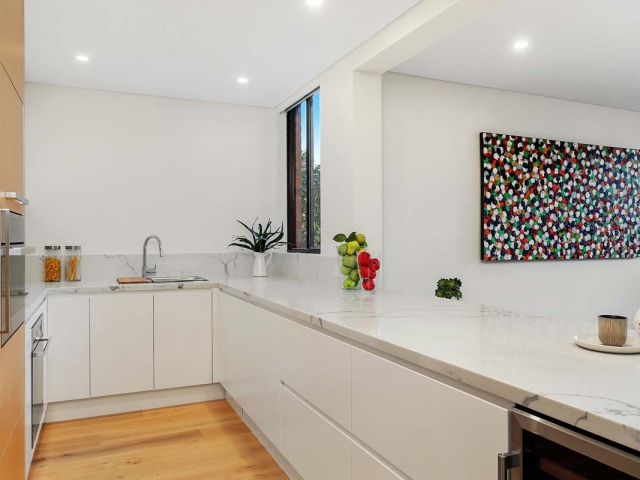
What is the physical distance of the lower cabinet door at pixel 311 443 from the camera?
175cm

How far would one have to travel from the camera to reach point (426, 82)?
12.2 feet

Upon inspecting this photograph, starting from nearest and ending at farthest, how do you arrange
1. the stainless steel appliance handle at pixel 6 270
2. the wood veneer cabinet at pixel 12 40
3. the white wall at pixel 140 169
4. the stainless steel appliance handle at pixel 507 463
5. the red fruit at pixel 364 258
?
the stainless steel appliance handle at pixel 507 463
the stainless steel appliance handle at pixel 6 270
the wood veneer cabinet at pixel 12 40
the red fruit at pixel 364 258
the white wall at pixel 140 169

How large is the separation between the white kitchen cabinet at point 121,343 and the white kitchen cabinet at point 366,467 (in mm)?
2092

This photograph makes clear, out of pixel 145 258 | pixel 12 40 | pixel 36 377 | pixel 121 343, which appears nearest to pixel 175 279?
pixel 145 258

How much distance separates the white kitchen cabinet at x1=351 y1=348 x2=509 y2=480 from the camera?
110cm

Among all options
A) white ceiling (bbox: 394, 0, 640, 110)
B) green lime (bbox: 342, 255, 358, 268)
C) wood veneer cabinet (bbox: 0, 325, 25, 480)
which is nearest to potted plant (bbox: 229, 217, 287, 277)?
green lime (bbox: 342, 255, 358, 268)

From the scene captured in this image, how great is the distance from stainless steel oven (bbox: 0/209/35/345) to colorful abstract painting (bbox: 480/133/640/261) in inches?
124

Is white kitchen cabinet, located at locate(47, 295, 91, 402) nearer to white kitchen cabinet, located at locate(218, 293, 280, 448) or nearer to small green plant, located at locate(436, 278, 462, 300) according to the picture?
white kitchen cabinet, located at locate(218, 293, 280, 448)

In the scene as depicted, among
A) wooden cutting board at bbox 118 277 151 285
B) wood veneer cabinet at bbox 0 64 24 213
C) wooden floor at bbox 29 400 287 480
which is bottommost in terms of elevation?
wooden floor at bbox 29 400 287 480

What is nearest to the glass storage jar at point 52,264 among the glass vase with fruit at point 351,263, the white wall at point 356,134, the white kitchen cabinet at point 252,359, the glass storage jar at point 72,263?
the glass storage jar at point 72,263

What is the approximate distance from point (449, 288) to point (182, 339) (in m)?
1.84

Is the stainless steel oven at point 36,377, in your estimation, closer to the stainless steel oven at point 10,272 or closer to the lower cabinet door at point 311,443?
the stainless steel oven at point 10,272

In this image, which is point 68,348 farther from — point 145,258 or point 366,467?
point 366,467

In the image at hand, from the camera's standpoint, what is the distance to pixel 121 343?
329cm
